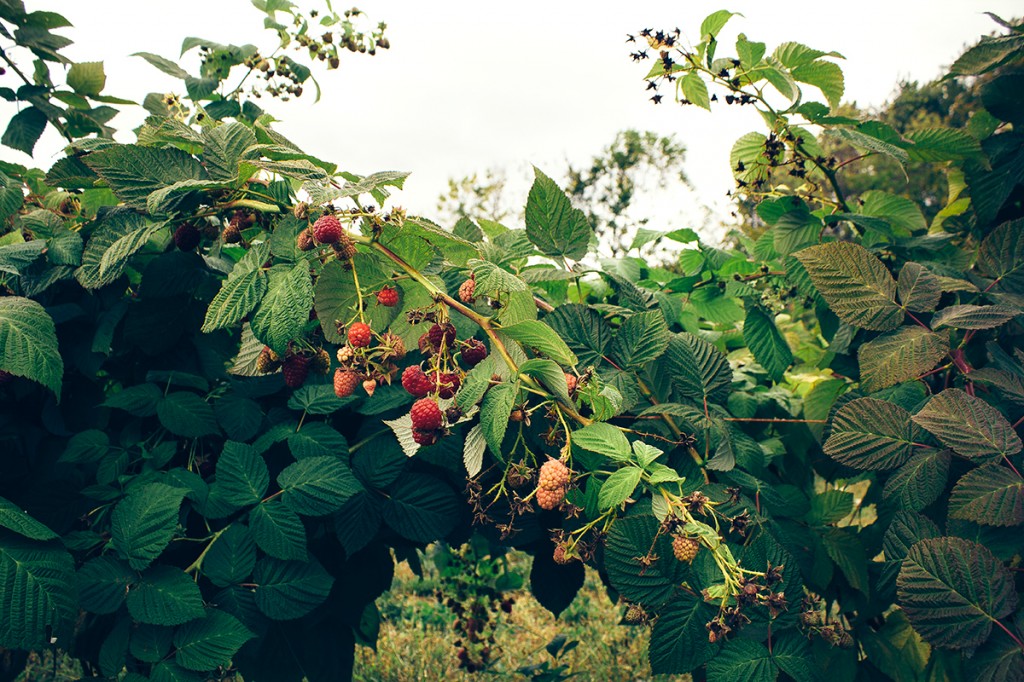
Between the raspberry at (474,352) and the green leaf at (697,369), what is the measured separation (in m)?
0.38

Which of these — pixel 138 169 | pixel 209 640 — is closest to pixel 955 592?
pixel 209 640

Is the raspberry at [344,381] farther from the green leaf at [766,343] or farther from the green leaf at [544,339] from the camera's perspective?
the green leaf at [766,343]

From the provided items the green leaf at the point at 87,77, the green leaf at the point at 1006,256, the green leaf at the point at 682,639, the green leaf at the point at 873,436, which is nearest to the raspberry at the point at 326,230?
the green leaf at the point at 682,639

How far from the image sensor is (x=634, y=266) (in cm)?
148

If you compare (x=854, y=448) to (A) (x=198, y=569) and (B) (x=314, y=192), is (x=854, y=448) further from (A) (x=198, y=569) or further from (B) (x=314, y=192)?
(A) (x=198, y=569)

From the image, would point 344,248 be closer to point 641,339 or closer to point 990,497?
point 641,339

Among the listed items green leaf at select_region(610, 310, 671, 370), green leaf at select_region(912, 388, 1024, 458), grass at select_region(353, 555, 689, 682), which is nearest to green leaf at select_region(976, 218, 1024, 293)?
green leaf at select_region(912, 388, 1024, 458)

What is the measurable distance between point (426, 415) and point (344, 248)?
0.24 m

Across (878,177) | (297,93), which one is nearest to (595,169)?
(878,177)

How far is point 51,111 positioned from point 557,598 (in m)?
1.65

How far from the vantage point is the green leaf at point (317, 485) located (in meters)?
1.02

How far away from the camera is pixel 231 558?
1.03m

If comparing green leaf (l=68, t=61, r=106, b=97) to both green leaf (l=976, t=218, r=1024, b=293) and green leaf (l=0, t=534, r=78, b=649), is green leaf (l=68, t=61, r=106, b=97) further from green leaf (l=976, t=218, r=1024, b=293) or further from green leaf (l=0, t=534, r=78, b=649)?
green leaf (l=976, t=218, r=1024, b=293)

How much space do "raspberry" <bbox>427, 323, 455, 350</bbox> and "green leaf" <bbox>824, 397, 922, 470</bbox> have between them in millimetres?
609
